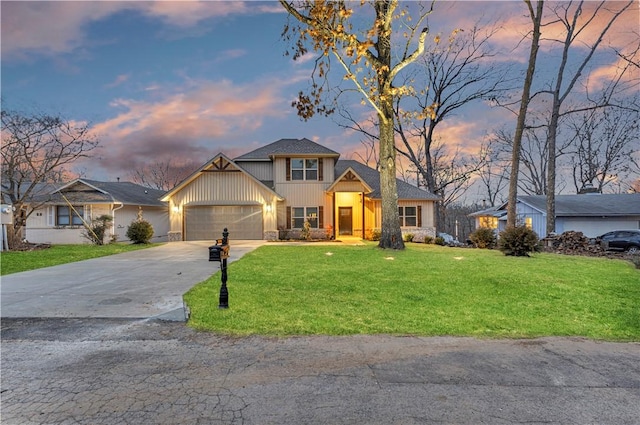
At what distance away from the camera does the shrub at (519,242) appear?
1205cm

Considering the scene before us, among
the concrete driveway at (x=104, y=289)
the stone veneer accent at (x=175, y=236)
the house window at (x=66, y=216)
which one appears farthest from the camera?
the house window at (x=66, y=216)

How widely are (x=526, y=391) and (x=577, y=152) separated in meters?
43.2

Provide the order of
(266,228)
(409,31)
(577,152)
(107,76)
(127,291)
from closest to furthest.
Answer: (127,291)
(409,31)
(107,76)
(266,228)
(577,152)

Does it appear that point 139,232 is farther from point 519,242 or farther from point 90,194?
point 519,242

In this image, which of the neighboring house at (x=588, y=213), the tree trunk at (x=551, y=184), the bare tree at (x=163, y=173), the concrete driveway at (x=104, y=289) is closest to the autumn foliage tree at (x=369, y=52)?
the concrete driveway at (x=104, y=289)

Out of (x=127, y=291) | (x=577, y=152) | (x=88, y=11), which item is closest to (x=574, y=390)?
(x=127, y=291)

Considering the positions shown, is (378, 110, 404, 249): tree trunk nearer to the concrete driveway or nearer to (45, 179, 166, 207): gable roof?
the concrete driveway

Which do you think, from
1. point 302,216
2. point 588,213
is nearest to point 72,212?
point 302,216

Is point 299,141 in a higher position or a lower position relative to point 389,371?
higher

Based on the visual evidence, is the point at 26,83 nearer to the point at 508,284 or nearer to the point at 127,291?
the point at 127,291

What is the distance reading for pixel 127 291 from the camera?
23.9 ft

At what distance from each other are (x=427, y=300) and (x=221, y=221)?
58.0ft

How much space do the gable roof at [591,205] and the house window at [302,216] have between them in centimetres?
1872

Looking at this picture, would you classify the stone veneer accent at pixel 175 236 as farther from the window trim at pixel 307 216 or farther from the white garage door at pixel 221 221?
the window trim at pixel 307 216
